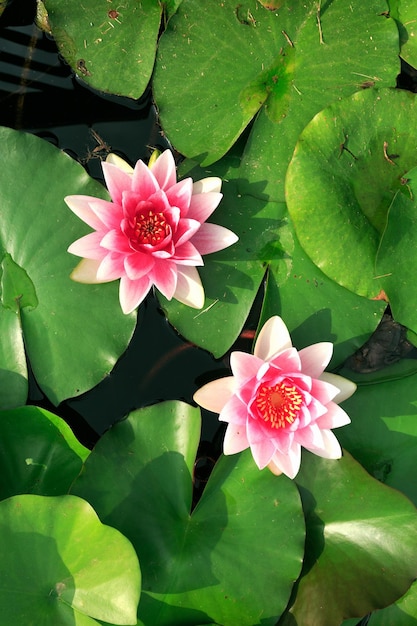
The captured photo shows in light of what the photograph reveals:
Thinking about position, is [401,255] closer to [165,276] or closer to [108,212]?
[165,276]

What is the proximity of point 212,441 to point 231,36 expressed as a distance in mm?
1799

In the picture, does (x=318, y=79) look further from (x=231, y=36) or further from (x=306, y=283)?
(x=306, y=283)

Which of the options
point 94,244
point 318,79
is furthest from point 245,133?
point 94,244

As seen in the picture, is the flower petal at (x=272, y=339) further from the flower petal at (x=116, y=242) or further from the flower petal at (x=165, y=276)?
the flower petal at (x=116, y=242)

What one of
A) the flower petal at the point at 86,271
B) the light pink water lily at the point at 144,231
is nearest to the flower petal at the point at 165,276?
the light pink water lily at the point at 144,231

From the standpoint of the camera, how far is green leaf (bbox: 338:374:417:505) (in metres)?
2.41

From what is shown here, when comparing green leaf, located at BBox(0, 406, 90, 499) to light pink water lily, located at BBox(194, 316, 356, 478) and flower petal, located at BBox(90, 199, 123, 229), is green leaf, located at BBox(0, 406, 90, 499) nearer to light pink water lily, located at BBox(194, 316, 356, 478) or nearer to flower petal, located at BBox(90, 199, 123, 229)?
light pink water lily, located at BBox(194, 316, 356, 478)

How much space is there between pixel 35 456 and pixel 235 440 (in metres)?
0.86

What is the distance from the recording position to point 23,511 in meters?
2.11

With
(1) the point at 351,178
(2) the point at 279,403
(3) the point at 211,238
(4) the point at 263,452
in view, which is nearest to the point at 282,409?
(2) the point at 279,403

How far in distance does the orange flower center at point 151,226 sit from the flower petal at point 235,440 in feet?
2.58

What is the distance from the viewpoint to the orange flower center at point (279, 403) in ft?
7.13

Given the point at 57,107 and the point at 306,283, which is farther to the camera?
the point at 57,107

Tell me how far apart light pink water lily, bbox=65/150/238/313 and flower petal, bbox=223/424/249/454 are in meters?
0.57
